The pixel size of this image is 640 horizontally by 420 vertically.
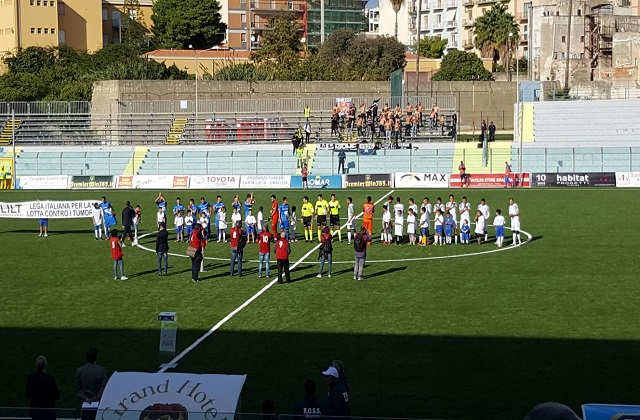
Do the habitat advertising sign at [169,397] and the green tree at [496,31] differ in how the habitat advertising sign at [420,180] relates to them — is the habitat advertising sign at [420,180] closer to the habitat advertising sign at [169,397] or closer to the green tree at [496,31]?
the habitat advertising sign at [169,397]

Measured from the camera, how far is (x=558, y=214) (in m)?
41.2

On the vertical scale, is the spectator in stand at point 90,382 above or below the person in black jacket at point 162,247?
below

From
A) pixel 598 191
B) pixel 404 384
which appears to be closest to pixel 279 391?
pixel 404 384

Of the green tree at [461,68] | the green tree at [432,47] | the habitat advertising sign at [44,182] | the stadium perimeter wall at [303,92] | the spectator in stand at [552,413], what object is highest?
the green tree at [432,47]

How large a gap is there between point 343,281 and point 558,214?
17045 millimetres

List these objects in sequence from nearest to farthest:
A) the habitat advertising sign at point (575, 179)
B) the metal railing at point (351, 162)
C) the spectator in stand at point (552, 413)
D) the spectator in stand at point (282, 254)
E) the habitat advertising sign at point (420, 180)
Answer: the spectator in stand at point (552, 413) → the spectator in stand at point (282, 254) → the habitat advertising sign at point (575, 179) → the habitat advertising sign at point (420, 180) → the metal railing at point (351, 162)

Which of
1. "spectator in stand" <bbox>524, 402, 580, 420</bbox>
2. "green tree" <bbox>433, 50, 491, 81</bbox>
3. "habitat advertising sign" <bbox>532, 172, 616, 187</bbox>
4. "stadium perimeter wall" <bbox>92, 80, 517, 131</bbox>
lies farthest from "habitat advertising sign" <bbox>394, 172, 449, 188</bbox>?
"spectator in stand" <bbox>524, 402, 580, 420</bbox>

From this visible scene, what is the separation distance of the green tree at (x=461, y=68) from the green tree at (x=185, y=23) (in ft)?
80.1

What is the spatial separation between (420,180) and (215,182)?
37.3ft

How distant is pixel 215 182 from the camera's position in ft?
179

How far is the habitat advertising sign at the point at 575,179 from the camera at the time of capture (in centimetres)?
5272

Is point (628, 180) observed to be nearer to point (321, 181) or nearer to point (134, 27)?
point (321, 181)

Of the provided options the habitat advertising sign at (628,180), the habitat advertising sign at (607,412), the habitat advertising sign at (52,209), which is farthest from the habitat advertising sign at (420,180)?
the habitat advertising sign at (607,412)

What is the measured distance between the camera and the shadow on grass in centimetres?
1623
